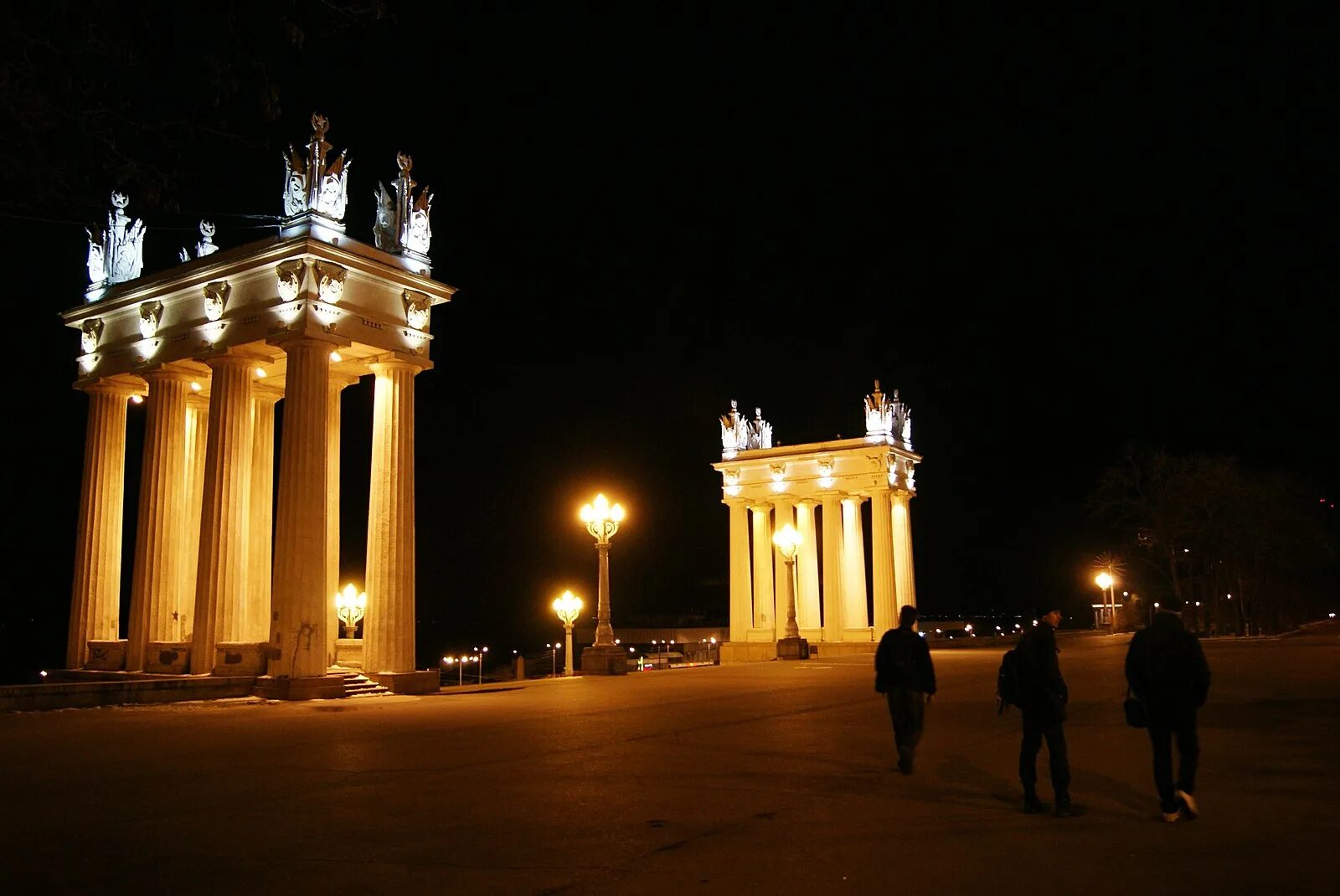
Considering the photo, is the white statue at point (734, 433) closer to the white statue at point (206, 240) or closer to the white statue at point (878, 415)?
the white statue at point (878, 415)

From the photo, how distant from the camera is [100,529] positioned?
29250mm

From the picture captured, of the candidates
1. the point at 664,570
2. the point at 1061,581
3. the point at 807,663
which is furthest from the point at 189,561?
the point at 1061,581

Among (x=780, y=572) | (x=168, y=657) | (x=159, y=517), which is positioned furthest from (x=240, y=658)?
(x=780, y=572)

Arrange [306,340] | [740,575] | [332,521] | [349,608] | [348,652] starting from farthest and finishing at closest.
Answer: [740,575], [349,608], [348,652], [332,521], [306,340]

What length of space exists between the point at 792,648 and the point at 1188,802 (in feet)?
112

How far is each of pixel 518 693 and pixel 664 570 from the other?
220 ft

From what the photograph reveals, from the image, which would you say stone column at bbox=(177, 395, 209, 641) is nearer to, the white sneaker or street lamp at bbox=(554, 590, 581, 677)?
street lamp at bbox=(554, 590, 581, 677)

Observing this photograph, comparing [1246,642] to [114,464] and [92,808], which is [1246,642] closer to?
[114,464]

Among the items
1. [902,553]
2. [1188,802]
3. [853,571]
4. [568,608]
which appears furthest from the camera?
[853,571]

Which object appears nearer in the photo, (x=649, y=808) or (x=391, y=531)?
(x=649, y=808)

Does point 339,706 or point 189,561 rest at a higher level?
point 189,561

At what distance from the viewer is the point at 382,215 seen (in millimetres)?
27047

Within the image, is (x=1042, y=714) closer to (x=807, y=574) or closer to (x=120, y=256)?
(x=120, y=256)

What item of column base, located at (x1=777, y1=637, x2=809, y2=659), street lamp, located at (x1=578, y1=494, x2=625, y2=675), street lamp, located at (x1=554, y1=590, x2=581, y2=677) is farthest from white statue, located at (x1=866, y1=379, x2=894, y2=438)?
street lamp, located at (x1=578, y1=494, x2=625, y2=675)
